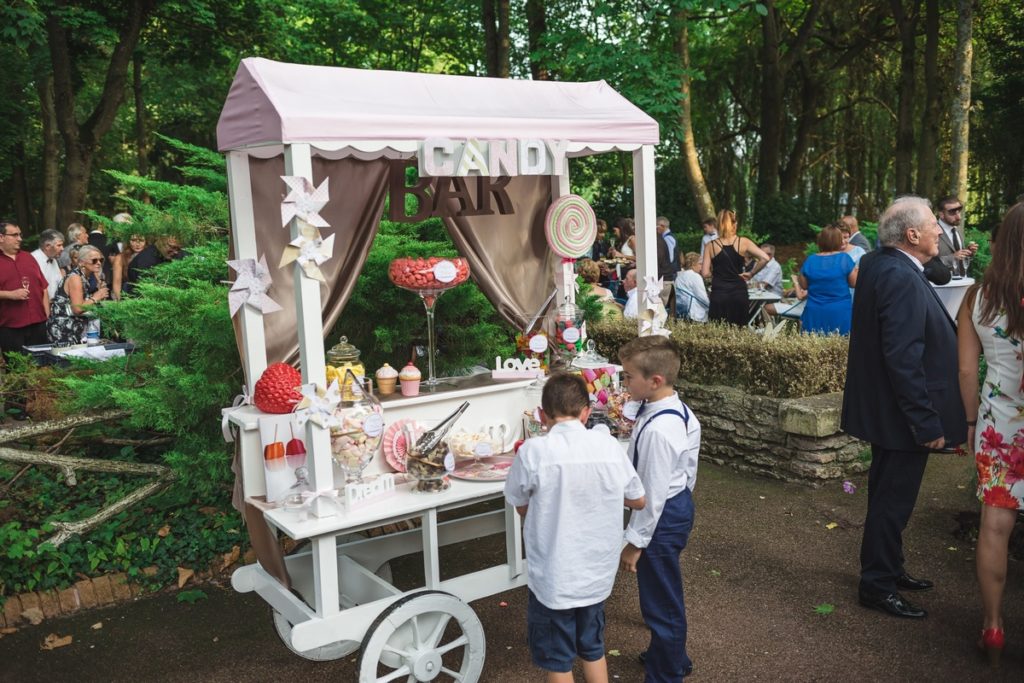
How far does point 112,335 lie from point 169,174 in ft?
53.7

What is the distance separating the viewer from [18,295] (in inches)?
313

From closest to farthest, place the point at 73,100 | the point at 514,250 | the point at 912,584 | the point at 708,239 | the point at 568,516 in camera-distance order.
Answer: the point at 568,516 → the point at 912,584 → the point at 514,250 → the point at 708,239 → the point at 73,100

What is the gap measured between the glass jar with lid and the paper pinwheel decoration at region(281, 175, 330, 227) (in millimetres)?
770

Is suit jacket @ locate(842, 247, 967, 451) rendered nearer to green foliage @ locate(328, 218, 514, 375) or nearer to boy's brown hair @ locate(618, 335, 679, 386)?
boy's brown hair @ locate(618, 335, 679, 386)

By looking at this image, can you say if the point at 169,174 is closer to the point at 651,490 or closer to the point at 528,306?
the point at 528,306

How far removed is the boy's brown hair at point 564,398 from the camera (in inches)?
120

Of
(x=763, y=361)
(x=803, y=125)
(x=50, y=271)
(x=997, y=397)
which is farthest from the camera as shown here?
(x=803, y=125)

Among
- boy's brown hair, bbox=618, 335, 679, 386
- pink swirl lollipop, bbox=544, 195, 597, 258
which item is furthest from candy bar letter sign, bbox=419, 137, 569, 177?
boy's brown hair, bbox=618, 335, 679, 386

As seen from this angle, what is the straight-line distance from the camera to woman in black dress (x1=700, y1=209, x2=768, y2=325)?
356 inches

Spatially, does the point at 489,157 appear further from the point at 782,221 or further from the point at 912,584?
the point at 782,221

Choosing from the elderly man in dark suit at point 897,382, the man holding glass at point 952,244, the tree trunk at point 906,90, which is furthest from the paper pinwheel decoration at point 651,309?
the tree trunk at point 906,90

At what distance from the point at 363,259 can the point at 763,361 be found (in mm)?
3214

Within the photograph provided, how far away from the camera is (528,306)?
5.48 meters

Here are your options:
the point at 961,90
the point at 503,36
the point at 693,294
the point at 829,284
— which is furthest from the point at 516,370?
the point at 503,36
